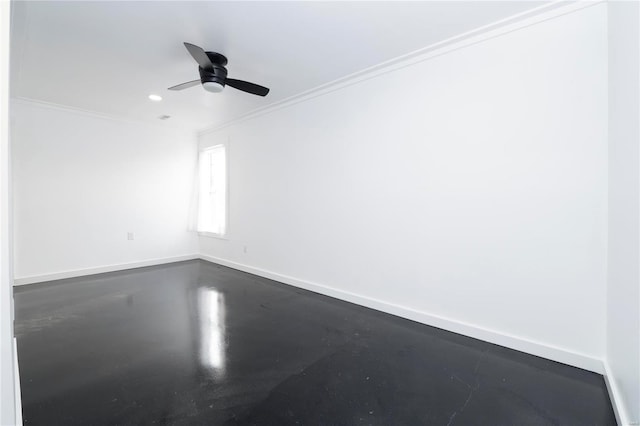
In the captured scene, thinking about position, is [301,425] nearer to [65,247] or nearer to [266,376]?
[266,376]

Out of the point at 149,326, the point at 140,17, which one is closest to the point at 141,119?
the point at 140,17

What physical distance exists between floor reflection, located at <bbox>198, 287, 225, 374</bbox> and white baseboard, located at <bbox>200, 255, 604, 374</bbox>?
1.10m

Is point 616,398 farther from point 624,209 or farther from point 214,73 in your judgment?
point 214,73

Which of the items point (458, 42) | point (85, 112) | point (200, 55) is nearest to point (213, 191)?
point (85, 112)

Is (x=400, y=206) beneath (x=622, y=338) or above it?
above

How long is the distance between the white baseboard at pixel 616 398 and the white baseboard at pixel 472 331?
3.8 inches

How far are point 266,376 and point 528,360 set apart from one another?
1996mm

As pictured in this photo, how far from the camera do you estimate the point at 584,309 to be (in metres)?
2.12

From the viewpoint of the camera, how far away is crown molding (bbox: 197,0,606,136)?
2.15 meters

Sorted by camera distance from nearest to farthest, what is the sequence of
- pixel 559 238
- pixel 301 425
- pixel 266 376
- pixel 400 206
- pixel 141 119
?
pixel 301 425, pixel 266 376, pixel 559 238, pixel 400 206, pixel 141 119

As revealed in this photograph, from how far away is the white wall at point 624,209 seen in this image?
148 cm

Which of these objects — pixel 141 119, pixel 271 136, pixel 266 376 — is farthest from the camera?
pixel 141 119

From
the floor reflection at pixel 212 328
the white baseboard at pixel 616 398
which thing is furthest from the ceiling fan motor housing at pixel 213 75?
the white baseboard at pixel 616 398

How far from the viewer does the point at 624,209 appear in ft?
5.50
